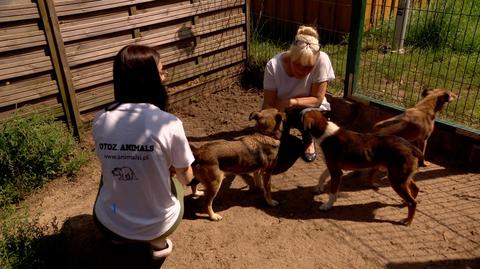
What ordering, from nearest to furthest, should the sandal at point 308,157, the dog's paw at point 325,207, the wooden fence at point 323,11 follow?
the dog's paw at point 325,207 < the sandal at point 308,157 < the wooden fence at point 323,11

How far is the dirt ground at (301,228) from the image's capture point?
3.86m

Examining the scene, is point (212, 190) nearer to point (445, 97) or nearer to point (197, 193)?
point (197, 193)

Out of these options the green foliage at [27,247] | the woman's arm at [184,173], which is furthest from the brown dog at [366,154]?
the green foliage at [27,247]

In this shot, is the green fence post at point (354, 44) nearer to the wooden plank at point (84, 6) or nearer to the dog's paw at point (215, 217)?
the dog's paw at point (215, 217)

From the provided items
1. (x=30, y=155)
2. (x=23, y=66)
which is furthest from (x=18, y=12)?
(x=30, y=155)

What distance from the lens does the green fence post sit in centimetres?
586

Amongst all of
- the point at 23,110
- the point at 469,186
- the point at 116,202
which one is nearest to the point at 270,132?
the point at 116,202

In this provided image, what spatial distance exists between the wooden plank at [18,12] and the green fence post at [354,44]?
14.1 feet

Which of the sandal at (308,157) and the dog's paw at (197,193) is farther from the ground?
the sandal at (308,157)

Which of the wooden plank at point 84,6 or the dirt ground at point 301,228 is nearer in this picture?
the dirt ground at point 301,228

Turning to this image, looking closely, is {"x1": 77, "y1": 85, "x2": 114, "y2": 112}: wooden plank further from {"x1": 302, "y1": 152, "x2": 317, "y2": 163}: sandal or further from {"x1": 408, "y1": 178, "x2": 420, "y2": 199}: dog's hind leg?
{"x1": 408, "y1": 178, "x2": 420, "y2": 199}: dog's hind leg

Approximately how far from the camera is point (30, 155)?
16.1ft

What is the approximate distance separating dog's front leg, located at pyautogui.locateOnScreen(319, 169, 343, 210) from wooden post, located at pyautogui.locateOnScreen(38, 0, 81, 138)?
369cm

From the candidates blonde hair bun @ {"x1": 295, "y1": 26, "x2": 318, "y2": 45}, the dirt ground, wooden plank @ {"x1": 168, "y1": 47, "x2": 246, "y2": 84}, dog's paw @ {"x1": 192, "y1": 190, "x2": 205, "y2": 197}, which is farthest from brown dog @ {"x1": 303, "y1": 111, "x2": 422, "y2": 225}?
wooden plank @ {"x1": 168, "y1": 47, "x2": 246, "y2": 84}
